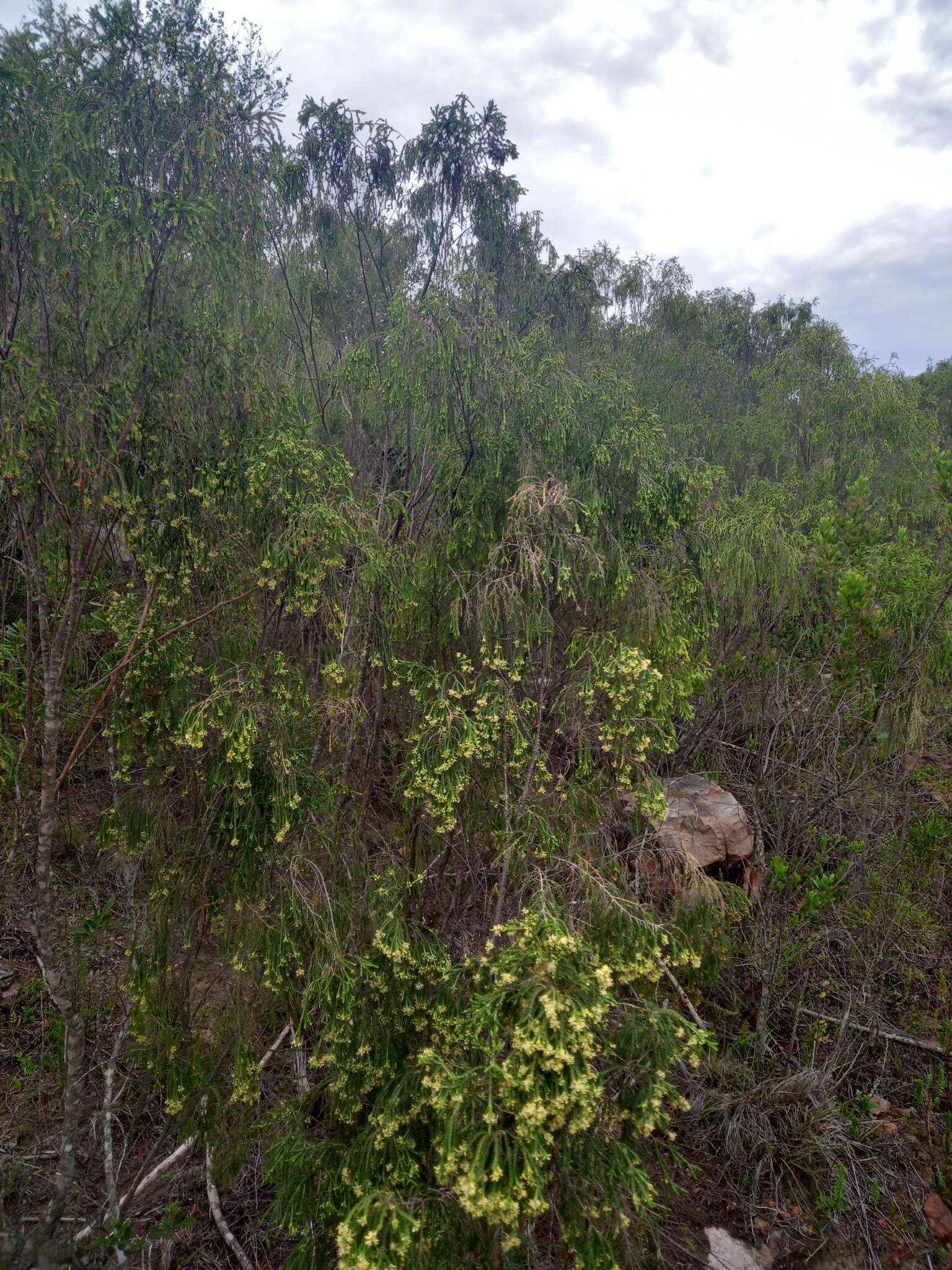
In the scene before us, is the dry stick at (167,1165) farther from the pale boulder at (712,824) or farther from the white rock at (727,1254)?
the pale boulder at (712,824)

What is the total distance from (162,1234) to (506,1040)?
8.51ft

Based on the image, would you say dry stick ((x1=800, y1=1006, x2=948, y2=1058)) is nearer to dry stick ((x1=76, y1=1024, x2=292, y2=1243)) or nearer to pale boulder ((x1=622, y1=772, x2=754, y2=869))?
pale boulder ((x1=622, y1=772, x2=754, y2=869))

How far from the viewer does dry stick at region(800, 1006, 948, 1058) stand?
519cm

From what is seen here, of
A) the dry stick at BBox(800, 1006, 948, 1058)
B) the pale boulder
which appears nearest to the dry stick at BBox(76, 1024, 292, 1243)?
the pale boulder

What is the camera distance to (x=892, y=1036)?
5.23 meters

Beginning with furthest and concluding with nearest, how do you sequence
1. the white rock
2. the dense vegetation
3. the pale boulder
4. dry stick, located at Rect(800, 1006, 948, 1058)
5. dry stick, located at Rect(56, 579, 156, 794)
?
the pale boulder
dry stick, located at Rect(800, 1006, 948, 1058)
the white rock
dry stick, located at Rect(56, 579, 156, 794)
the dense vegetation

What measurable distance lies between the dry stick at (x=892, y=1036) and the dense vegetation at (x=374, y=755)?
0.13 meters

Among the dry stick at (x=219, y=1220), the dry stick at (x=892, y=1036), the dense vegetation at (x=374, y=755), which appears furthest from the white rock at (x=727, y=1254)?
the dry stick at (x=219, y=1220)

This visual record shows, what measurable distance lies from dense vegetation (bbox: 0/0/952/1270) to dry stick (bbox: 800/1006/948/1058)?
0.43ft

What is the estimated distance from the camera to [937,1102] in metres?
5.00

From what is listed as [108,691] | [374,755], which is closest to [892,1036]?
[374,755]

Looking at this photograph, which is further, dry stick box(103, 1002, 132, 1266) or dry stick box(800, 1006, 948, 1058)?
dry stick box(800, 1006, 948, 1058)

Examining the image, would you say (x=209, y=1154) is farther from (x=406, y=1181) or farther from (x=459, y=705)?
(x=459, y=705)

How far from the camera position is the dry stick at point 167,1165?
4496mm
